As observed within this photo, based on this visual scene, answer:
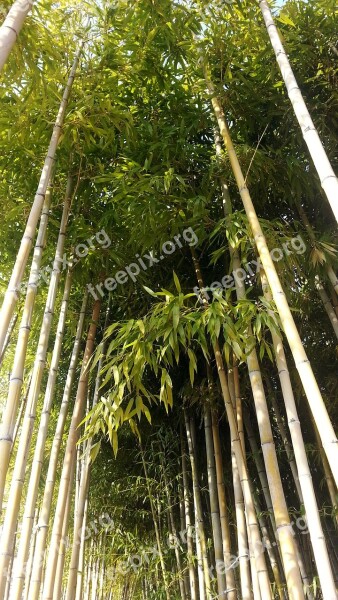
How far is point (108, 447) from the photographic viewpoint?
14.6 feet

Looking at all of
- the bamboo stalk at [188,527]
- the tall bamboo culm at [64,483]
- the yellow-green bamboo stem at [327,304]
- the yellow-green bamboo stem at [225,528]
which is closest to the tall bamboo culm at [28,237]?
the tall bamboo culm at [64,483]

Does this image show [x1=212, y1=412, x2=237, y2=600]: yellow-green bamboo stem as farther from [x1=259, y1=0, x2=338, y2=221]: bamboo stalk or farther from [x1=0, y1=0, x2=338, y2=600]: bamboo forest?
[x1=259, y1=0, x2=338, y2=221]: bamboo stalk

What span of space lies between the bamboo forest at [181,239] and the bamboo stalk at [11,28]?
51 cm

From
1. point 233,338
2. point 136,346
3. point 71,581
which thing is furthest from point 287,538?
point 71,581

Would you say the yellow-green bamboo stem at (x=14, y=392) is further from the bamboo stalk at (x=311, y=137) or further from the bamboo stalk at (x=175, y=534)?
the bamboo stalk at (x=175, y=534)

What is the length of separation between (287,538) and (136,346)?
106cm

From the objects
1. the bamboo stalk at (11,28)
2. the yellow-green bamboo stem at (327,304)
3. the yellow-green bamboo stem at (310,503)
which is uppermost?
the yellow-green bamboo stem at (327,304)

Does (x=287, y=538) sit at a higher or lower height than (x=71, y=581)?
lower

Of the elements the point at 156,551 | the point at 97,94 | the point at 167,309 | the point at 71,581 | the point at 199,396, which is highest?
the point at 97,94

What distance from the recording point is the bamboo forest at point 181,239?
2.35 meters

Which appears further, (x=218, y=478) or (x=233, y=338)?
(x=218, y=478)

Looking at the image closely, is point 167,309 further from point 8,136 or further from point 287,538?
point 8,136

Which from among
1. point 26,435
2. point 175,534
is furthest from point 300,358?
point 175,534

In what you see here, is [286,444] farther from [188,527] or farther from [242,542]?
[188,527]
